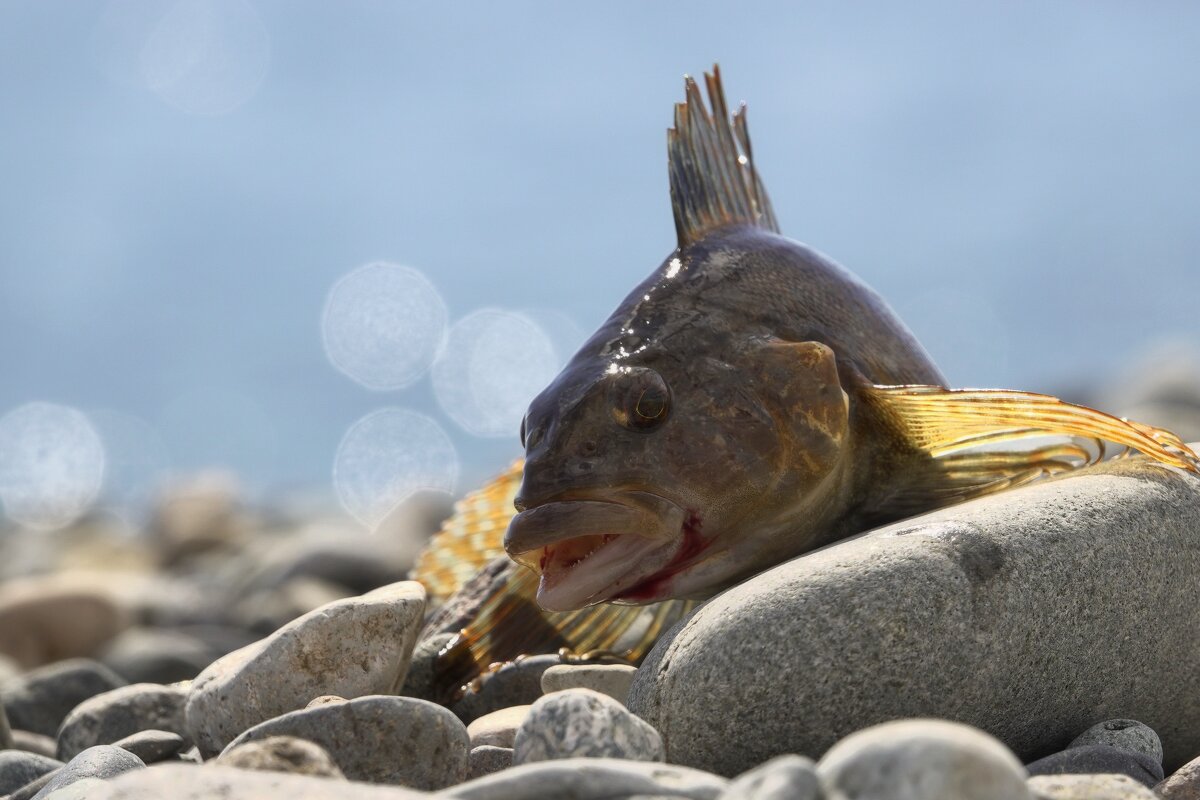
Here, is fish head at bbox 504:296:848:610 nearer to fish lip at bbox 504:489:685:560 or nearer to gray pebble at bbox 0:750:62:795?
fish lip at bbox 504:489:685:560

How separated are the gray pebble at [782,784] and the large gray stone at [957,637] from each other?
1089 mm

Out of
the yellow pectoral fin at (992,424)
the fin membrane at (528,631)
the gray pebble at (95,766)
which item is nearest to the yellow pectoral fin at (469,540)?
the fin membrane at (528,631)

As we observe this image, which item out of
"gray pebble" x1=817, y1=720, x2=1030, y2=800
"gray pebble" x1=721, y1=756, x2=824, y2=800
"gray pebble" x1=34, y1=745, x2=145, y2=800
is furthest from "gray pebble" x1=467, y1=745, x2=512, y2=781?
"gray pebble" x1=817, y1=720, x2=1030, y2=800

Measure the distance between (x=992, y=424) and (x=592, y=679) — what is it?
1.63m

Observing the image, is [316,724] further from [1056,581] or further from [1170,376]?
[1170,376]

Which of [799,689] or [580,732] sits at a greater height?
[580,732]

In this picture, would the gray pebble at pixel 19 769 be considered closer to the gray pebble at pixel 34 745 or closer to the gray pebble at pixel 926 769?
the gray pebble at pixel 34 745

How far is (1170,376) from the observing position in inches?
797

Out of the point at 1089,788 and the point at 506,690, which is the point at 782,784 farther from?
the point at 506,690

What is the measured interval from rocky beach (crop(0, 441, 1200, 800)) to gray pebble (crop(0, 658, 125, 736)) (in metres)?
1.26

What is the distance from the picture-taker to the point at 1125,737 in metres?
3.65

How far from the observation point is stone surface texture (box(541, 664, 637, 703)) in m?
4.49

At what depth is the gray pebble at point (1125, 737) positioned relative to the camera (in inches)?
143

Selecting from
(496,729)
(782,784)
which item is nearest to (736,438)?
(496,729)
